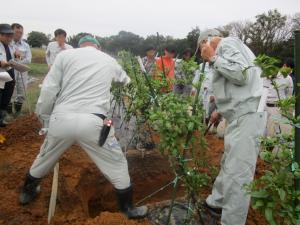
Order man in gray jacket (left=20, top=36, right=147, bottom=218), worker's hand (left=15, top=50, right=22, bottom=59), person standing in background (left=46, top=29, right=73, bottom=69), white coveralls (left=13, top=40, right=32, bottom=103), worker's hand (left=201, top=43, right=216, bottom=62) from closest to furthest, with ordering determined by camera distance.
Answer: worker's hand (left=201, top=43, right=216, bottom=62) → man in gray jacket (left=20, top=36, right=147, bottom=218) → worker's hand (left=15, top=50, right=22, bottom=59) → white coveralls (left=13, top=40, right=32, bottom=103) → person standing in background (left=46, top=29, right=73, bottom=69)

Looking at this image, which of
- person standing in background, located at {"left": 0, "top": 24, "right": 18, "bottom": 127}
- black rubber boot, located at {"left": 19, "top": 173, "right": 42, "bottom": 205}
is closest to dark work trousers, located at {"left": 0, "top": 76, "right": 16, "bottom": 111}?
person standing in background, located at {"left": 0, "top": 24, "right": 18, "bottom": 127}

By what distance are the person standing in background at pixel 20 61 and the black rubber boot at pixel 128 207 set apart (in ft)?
16.9

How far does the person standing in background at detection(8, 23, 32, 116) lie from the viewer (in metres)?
7.93

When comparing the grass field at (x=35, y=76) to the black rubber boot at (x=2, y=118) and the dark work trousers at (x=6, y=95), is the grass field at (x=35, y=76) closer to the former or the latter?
the dark work trousers at (x=6, y=95)

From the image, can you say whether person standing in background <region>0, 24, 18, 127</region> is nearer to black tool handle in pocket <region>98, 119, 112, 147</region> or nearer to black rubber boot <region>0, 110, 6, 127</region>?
black rubber boot <region>0, 110, 6, 127</region>

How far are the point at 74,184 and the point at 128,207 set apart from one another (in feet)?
3.52

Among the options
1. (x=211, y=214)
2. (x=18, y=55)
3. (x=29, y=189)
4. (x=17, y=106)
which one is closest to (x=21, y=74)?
(x=18, y=55)

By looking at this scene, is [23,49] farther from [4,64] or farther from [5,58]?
[4,64]

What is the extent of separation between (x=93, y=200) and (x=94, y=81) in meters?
2.03

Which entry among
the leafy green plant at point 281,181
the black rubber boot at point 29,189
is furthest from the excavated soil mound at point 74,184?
the leafy green plant at point 281,181

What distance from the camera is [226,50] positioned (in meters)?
3.30

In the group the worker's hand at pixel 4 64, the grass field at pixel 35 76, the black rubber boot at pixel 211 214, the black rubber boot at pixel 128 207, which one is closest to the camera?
the black rubber boot at pixel 128 207

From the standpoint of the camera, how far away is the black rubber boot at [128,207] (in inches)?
144

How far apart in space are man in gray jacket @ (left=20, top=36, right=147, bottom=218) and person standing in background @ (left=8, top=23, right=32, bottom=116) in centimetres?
456
